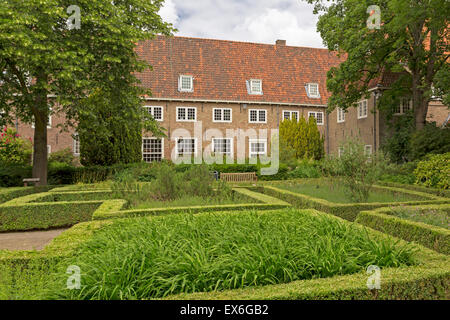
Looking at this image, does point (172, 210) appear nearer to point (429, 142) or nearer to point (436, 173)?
point (436, 173)

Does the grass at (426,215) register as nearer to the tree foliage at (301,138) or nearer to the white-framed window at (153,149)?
the tree foliage at (301,138)

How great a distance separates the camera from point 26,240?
25.8ft

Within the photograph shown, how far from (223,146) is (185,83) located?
6.29 meters

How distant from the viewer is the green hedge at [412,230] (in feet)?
16.8

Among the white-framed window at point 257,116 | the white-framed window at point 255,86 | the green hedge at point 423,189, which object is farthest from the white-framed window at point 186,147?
the green hedge at point 423,189

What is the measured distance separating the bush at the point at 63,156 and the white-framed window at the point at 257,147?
48.6 feet

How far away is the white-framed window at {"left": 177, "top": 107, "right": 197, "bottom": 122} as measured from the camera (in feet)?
85.9

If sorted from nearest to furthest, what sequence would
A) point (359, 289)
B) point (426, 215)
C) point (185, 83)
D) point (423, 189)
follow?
point (359, 289), point (426, 215), point (423, 189), point (185, 83)

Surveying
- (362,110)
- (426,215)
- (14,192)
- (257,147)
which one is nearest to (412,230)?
(426,215)

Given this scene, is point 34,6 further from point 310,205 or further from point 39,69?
point 310,205

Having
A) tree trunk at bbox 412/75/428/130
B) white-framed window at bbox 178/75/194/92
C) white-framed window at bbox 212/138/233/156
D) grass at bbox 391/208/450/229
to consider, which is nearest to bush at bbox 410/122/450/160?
tree trunk at bbox 412/75/428/130

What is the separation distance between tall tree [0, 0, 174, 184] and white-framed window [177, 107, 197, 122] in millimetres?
10345
